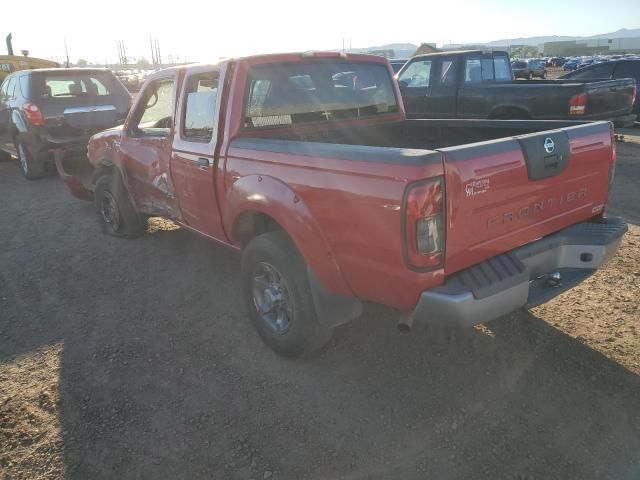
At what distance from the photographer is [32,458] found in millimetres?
2551

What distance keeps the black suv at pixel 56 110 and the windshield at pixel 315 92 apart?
540 cm

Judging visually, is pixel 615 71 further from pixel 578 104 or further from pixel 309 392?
pixel 309 392

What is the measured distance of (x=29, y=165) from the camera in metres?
8.72

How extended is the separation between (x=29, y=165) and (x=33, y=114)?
118 cm

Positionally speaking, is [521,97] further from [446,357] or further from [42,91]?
[42,91]

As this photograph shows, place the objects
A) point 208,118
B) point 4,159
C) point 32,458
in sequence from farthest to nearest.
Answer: point 4,159 → point 208,118 → point 32,458

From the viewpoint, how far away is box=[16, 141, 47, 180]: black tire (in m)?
8.56

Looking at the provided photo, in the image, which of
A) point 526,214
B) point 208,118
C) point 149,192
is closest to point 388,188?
point 526,214

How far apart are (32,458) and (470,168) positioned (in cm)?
264

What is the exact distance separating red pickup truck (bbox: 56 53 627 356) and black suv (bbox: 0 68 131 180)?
13.4 feet

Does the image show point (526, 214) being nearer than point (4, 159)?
Yes

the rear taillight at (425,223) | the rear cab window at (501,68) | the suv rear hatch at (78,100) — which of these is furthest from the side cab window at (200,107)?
the rear cab window at (501,68)

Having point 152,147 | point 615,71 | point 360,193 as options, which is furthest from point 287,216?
point 615,71

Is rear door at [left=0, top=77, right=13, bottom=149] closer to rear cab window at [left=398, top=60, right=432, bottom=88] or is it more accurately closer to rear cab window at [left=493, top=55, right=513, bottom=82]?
rear cab window at [left=398, top=60, right=432, bottom=88]
